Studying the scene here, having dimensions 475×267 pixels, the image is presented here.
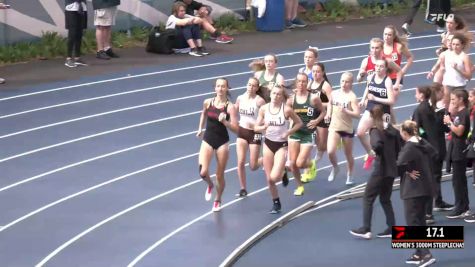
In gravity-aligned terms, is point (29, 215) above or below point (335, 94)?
below

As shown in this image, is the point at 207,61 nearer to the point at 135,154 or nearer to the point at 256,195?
the point at 135,154

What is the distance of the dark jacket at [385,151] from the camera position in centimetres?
1488

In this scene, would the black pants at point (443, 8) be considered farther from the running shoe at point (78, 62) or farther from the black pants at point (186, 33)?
the running shoe at point (78, 62)

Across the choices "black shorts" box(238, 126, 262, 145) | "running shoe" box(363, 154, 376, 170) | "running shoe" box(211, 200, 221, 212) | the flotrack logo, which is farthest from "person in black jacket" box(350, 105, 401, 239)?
the flotrack logo

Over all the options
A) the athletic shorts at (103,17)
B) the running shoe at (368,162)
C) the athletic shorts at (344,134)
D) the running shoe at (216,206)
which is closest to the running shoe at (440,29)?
the athletic shorts at (103,17)

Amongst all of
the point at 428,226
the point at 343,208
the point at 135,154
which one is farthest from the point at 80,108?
the point at 428,226

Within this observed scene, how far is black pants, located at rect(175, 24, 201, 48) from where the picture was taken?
82.3 feet

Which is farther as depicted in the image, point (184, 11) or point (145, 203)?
point (184, 11)

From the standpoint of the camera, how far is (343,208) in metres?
16.5

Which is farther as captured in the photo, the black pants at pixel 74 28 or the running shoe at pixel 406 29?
the running shoe at pixel 406 29

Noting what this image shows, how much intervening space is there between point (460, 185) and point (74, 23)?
1036 centimetres

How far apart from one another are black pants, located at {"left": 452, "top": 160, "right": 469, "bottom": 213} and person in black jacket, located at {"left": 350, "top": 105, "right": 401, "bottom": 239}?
105 centimetres

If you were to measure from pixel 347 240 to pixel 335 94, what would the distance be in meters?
2.58

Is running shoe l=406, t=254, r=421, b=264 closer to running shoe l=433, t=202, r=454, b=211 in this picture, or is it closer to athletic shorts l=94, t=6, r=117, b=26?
running shoe l=433, t=202, r=454, b=211
